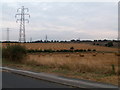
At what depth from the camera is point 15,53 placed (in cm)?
3203

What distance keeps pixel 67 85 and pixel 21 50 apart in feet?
64.3

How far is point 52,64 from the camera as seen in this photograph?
82.0 feet

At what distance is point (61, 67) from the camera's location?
22.8 m

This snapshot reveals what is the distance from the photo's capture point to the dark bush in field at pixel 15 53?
105 feet

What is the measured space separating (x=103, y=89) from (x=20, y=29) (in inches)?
1173

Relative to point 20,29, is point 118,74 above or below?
below

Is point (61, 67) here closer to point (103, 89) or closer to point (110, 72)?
point (110, 72)

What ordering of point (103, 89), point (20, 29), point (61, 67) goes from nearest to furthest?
1. point (103, 89)
2. point (61, 67)
3. point (20, 29)

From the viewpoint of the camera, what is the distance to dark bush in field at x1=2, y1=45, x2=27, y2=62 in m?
32.1

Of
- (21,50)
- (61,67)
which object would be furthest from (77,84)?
(21,50)

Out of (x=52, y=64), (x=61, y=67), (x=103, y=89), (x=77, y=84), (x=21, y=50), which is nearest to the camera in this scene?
(x=103, y=89)

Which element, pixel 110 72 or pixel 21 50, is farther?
pixel 21 50

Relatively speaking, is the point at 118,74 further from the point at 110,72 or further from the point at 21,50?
the point at 21,50

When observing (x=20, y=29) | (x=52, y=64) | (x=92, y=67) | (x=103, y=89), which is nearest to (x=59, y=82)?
(x=103, y=89)
